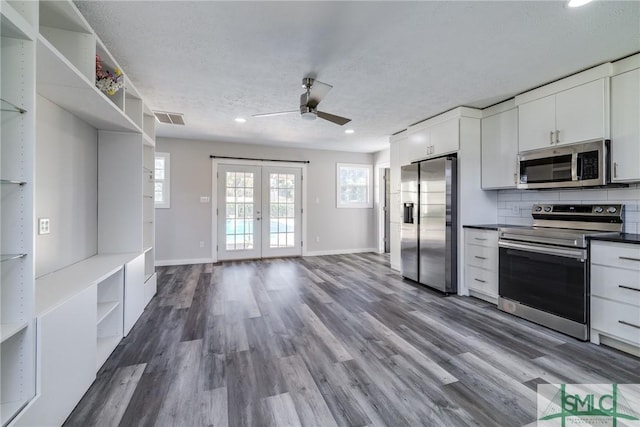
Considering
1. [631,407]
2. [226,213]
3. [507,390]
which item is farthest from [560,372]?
[226,213]

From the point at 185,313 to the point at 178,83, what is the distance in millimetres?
2494

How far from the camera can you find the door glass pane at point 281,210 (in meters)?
6.04

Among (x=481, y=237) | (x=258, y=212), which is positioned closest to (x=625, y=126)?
(x=481, y=237)

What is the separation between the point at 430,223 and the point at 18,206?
155 inches

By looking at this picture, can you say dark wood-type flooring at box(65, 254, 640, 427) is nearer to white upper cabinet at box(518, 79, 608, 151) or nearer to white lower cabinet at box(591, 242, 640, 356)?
white lower cabinet at box(591, 242, 640, 356)

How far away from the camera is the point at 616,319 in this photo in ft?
7.37

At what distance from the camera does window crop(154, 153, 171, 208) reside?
5.36m

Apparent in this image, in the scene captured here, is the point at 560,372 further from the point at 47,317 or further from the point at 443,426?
the point at 47,317

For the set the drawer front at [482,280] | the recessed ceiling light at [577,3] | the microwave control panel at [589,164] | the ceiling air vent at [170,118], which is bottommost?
the drawer front at [482,280]

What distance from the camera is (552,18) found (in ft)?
6.18

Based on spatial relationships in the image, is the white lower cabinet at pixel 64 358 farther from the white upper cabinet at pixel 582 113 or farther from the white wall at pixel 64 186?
the white upper cabinet at pixel 582 113

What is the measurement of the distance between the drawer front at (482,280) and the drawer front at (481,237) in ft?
1.08

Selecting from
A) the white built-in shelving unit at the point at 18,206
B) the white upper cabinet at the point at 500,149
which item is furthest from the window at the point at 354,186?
the white built-in shelving unit at the point at 18,206

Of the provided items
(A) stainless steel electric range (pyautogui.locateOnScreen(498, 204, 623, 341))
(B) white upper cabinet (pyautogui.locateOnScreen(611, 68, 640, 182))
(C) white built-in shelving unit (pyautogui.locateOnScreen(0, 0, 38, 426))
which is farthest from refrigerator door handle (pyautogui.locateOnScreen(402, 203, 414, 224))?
(C) white built-in shelving unit (pyautogui.locateOnScreen(0, 0, 38, 426))
